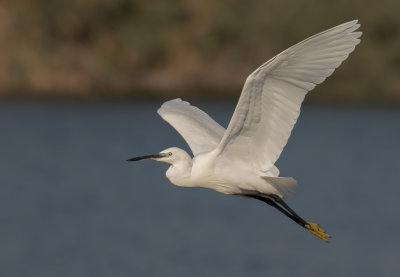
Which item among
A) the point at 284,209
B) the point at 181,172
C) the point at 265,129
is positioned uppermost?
the point at 265,129

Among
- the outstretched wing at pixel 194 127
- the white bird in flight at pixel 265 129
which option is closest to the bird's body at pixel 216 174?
the white bird in flight at pixel 265 129

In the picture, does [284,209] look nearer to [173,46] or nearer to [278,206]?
[278,206]

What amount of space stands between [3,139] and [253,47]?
27.7 ft

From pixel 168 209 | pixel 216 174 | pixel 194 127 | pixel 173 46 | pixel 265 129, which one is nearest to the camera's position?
pixel 265 129

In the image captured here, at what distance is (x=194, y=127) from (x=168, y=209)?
9767 mm

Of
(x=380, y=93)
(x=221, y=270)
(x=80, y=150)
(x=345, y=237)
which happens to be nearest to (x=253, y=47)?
(x=380, y=93)

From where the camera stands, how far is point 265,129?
7.03m

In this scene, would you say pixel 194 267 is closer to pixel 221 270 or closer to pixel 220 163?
pixel 221 270

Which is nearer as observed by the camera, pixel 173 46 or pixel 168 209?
pixel 168 209

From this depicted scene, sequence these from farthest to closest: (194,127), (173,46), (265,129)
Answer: (173,46)
(194,127)
(265,129)

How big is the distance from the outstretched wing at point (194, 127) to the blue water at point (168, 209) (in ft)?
20.0

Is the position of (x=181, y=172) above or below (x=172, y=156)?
below

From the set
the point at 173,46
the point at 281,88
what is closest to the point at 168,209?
Answer: the point at 281,88

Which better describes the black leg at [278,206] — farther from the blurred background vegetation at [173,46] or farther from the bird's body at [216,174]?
the blurred background vegetation at [173,46]
